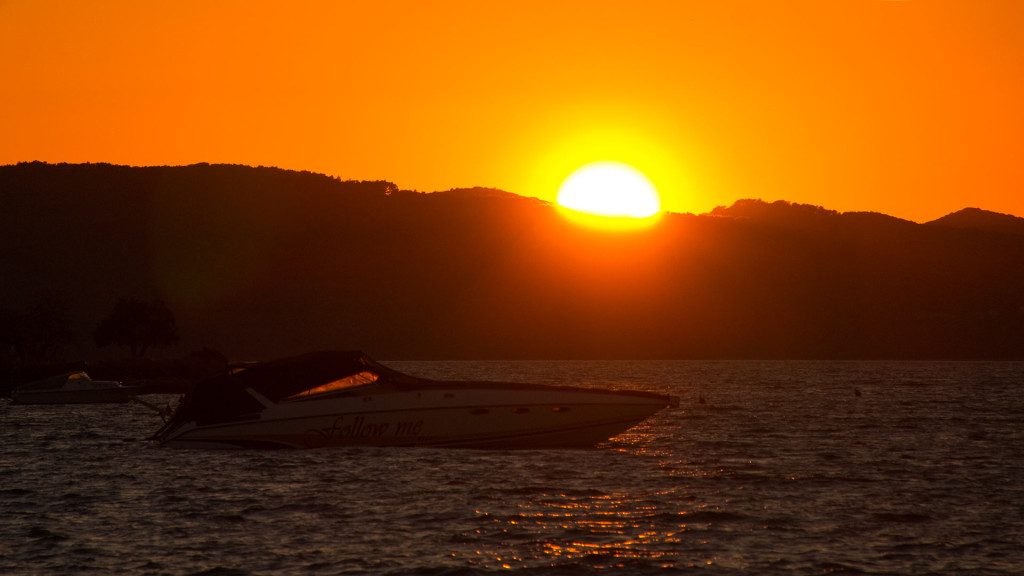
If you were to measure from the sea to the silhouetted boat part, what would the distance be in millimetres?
678

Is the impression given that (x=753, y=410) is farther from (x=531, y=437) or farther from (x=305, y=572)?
(x=305, y=572)

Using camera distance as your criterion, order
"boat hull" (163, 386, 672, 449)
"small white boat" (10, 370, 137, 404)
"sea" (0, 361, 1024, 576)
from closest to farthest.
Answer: "sea" (0, 361, 1024, 576) < "boat hull" (163, 386, 672, 449) < "small white boat" (10, 370, 137, 404)

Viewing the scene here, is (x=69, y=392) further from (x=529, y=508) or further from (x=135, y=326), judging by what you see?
(x=135, y=326)

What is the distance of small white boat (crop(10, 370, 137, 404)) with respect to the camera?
69500mm

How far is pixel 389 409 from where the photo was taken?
36375mm

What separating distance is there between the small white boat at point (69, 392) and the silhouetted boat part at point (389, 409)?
35.7 m

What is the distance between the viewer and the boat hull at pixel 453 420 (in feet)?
118

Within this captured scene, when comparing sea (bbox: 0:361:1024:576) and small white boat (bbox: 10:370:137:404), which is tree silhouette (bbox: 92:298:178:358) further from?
sea (bbox: 0:361:1024:576)

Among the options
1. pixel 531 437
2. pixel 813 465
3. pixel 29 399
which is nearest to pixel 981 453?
pixel 813 465

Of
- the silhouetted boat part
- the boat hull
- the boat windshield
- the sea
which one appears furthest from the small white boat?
the boat windshield

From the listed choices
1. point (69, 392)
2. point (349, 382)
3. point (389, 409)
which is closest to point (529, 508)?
point (389, 409)

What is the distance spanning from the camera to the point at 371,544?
2289 cm

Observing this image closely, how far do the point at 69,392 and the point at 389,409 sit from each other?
40.1 meters

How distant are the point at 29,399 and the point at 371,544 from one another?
52.6 m
